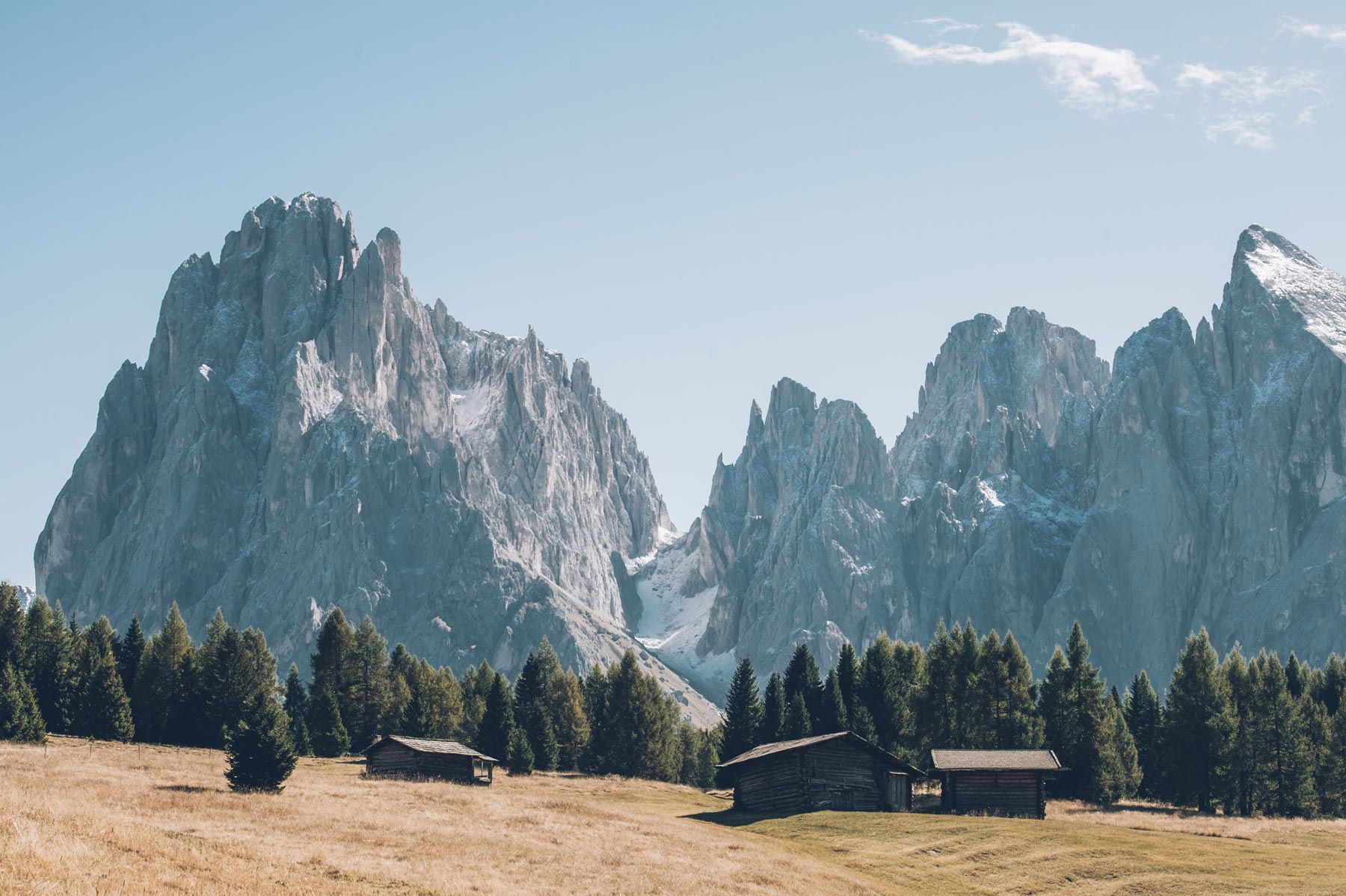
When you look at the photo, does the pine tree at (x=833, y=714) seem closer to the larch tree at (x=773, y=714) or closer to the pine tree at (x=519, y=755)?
the larch tree at (x=773, y=714)

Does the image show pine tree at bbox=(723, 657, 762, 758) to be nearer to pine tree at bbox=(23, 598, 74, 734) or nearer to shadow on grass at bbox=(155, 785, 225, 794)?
pine tree at bbox=(23, 598, 74, 734)

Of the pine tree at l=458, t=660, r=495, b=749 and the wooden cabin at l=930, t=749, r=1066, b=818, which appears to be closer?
the wooden cabin at l=930, t=749, r=1066, b=818

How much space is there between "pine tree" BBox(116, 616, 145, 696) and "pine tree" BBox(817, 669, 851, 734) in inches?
1922

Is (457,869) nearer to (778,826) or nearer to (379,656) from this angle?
(778,826)

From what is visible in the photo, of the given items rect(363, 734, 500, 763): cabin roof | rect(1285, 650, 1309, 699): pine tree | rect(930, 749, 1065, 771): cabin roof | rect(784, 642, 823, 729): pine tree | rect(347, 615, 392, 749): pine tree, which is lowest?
rect(363, 734, 500, 763): cabin roof

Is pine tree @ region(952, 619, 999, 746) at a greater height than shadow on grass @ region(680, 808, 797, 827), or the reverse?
pine tree @ region(952, 619, 999, 746)

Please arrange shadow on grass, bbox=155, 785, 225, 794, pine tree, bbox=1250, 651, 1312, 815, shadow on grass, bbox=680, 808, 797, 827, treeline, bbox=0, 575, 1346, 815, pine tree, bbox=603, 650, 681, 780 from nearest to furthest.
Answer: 1. shadow on grass, bbox=155, 785, 225, 794
2. shadow on grass, bbox=680, 808, 797, 827
3. pine tree, bbox=1250, 651, 1312, 815
4. treeline, bbox=0, 575, 1346, 815
5. pine tree, bbox=603, 650, 681, 780

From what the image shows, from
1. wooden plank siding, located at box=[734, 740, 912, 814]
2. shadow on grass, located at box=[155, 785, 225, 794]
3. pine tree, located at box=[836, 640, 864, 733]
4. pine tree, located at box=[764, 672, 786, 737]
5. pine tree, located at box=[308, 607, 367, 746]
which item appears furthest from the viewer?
pine tree, located at box=[308, 607, 367, 746]

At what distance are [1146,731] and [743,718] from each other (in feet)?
98.8

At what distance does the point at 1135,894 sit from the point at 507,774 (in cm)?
5577

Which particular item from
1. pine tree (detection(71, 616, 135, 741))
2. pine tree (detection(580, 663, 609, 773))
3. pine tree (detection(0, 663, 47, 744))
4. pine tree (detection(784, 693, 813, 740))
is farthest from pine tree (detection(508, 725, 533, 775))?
pine tree (detection(0, 663, 47, 744))

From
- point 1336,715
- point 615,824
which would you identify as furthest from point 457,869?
point 1336,715

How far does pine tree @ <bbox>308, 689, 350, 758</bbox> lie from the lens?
339 feet

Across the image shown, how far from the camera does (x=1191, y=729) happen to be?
87562mm
